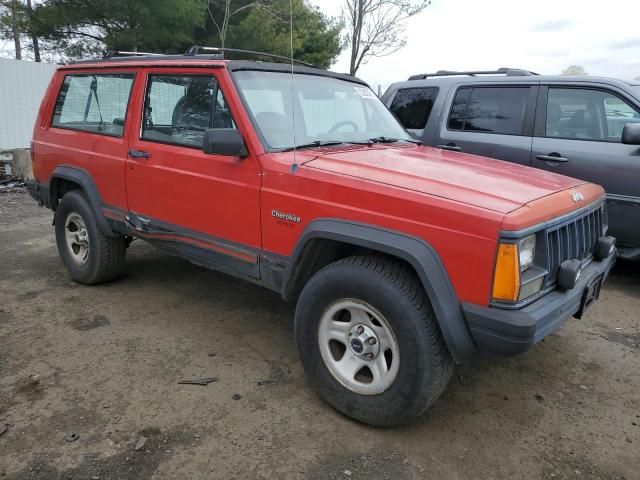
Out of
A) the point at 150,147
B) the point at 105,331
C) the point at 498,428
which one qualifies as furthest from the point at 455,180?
the point at 105,331

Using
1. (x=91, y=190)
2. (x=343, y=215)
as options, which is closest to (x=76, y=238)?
(x=91, y=190)

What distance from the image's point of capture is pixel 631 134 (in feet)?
14.1

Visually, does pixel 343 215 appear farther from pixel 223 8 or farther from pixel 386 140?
pixel 223 8

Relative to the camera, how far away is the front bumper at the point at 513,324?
2176mm

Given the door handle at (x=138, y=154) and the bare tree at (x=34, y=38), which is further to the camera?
the bare tree at (x=34, y=38)

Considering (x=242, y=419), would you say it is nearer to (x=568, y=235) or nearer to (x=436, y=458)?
(x=436, y=458)

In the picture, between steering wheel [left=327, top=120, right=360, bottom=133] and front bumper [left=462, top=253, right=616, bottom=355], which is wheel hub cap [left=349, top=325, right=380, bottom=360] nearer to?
front bumper [left=462, top=253, right=616, bottom=355]

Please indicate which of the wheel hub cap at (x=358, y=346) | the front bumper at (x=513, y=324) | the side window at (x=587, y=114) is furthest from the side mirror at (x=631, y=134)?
the wheel hub cap at (x=358, y=346)

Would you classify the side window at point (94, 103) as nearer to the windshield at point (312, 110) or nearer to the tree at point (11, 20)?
the windshield at point (312, 110)

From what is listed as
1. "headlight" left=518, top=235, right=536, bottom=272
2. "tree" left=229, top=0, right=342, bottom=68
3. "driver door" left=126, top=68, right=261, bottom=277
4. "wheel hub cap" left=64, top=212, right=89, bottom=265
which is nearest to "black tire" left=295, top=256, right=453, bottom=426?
"headlight" left=518, top=235, right=536, bottom=272

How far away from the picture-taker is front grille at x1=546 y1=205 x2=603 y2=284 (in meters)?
2.47

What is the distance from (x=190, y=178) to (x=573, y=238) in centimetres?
234

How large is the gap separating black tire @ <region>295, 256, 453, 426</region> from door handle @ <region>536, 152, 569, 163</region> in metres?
3.03

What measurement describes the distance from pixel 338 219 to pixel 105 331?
7.11 feet
